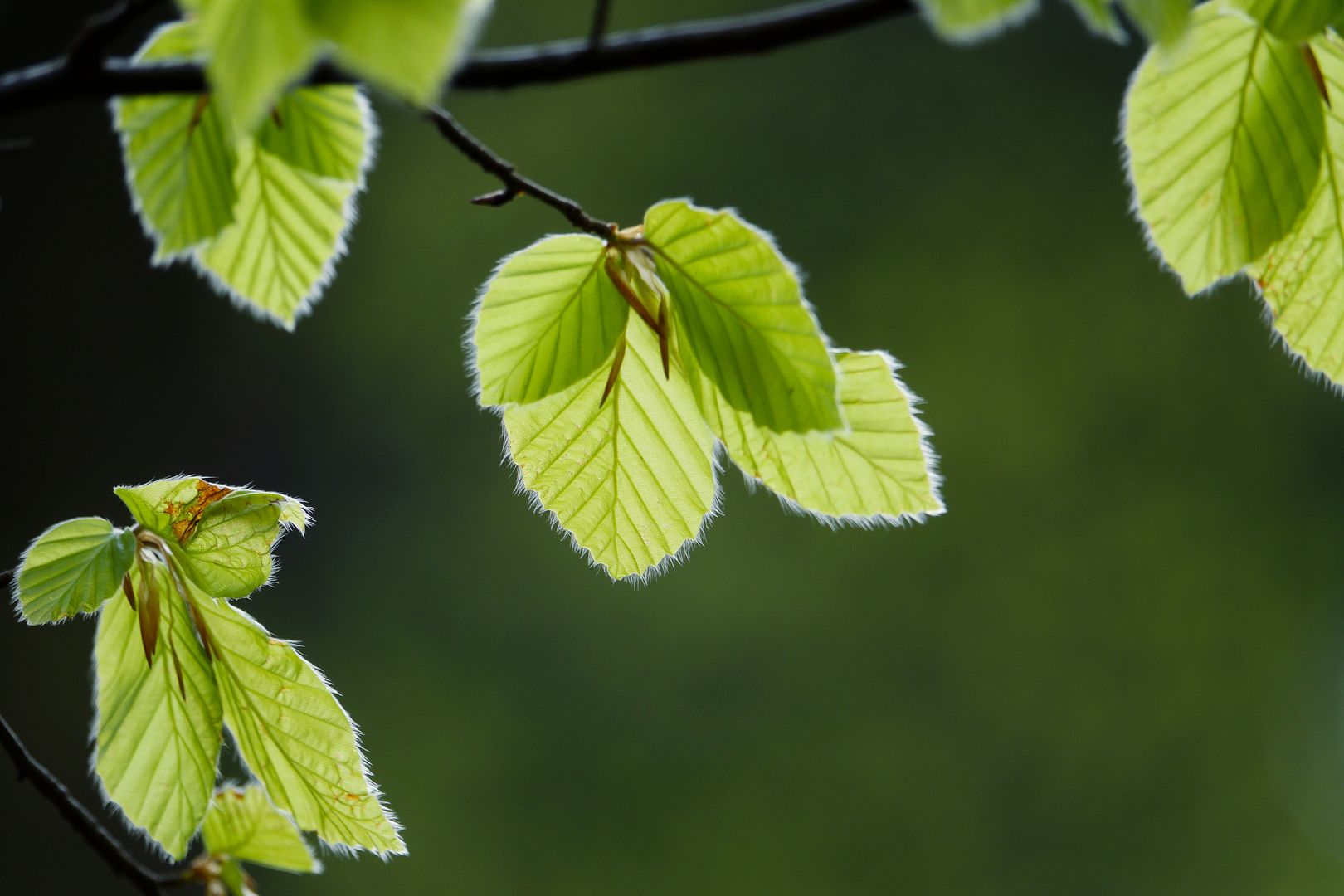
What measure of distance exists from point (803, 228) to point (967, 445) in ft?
4.26

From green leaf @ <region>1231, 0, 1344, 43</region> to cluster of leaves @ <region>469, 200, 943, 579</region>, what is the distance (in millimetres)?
156

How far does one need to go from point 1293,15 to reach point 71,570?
1.51ft

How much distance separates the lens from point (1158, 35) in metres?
0.22

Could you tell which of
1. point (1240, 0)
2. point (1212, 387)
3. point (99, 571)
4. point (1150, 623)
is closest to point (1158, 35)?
point (1240, 0)

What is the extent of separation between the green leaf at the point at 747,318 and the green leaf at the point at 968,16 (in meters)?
0.10

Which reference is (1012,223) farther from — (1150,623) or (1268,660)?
(1268,660)

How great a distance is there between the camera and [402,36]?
0.19 meters

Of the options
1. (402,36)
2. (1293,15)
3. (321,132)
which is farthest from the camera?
(321,132)

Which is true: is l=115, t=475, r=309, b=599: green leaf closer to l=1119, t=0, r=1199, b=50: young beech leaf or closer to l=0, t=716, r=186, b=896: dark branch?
l=0, t=716, r=186, b=896: dark branch

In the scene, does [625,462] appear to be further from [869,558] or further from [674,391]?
[869,558]

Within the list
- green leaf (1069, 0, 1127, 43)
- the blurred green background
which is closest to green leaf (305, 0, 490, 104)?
green leaf (1069, 0, 1127, 43)

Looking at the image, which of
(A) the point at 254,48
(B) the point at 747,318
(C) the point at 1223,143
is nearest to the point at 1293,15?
(C) the point at 1223,143

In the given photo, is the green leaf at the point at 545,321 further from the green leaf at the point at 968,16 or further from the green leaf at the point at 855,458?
the green leaf at the point at 968,16

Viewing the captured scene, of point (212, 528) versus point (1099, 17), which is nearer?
point (1099, 17)
